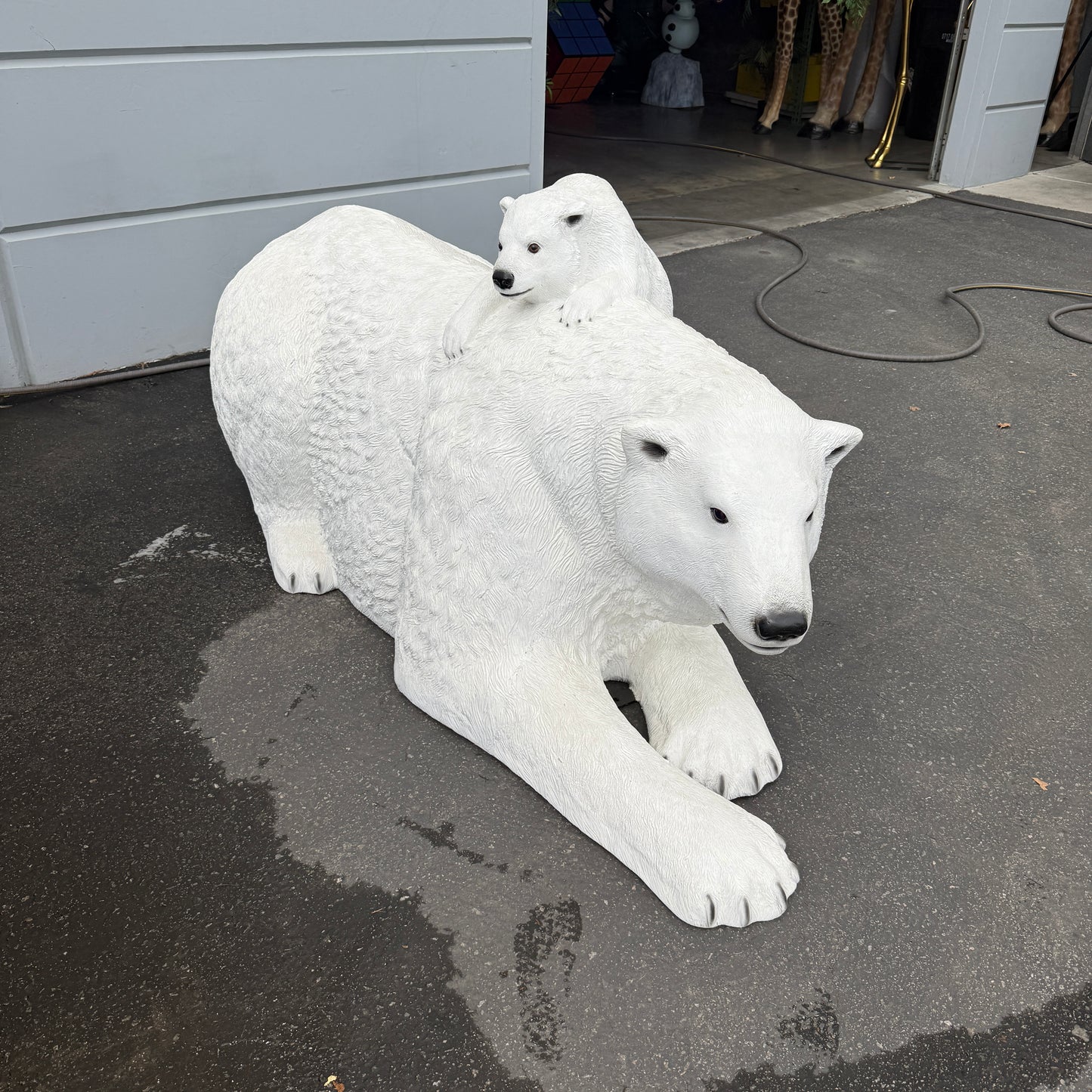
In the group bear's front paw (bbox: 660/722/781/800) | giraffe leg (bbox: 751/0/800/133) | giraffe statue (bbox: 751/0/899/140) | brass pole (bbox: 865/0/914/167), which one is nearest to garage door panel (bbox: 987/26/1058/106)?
brass pole (bbox: 865/0/914/167)

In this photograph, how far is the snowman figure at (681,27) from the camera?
34.2 feet

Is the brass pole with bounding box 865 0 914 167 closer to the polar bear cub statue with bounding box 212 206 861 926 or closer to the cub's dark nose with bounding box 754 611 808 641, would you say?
the polar bear cub statue with bounding box 212 206 861 926

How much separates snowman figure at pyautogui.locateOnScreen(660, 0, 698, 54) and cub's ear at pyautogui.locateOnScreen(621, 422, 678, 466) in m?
10.3

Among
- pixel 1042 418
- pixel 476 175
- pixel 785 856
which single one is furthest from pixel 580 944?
pixel 476 175

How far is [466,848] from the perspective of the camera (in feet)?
6.35

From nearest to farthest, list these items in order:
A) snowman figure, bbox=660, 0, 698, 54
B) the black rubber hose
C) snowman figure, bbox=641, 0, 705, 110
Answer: the black rubber hose < snowman figure, bbox=660, 0, 698, 54 < snowman figure, bbox=641, 0, 705, 110

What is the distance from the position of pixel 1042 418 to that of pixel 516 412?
283 centimetres

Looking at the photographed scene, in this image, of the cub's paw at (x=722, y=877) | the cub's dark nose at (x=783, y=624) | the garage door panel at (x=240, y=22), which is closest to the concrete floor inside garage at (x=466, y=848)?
the cub's paw at (x=722, y=877)

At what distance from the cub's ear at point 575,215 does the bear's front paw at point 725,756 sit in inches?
48.2

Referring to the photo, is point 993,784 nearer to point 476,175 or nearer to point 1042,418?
point 1042,418

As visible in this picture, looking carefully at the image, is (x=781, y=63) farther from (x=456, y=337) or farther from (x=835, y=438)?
(x=835, y=438)

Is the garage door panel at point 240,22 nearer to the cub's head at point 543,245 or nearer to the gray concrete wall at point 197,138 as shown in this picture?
the gray concrete wall at point 197,138

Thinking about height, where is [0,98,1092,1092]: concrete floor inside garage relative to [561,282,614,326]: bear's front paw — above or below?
below

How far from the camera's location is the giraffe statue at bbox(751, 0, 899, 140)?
8.94 m
